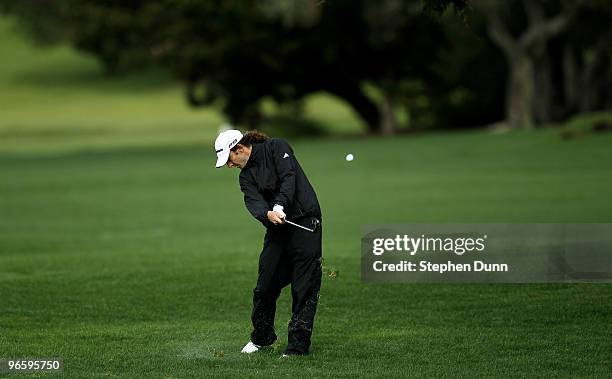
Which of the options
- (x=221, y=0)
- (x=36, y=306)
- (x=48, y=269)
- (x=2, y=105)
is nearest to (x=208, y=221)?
(x=48, y=269)

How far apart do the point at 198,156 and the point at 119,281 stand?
33869mm

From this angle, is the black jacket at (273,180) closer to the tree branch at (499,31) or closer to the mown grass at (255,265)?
the mown grass at (255,265)

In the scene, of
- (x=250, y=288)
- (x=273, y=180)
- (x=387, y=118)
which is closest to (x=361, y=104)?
(x=387, y=118)

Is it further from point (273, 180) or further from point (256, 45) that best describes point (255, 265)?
point (256, 45)

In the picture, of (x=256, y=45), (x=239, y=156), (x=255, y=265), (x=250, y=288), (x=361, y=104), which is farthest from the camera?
(x=361, y=104)

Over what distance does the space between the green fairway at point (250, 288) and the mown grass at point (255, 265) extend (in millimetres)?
45

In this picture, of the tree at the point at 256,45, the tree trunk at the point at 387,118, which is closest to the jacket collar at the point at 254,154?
the tree at the point at 256,45

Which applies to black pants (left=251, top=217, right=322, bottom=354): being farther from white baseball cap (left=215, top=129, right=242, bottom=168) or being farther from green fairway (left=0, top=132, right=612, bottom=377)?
white baseball cap (left=215, top=129, right=242, bottom=168)

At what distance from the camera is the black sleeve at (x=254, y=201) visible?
37.0 ft

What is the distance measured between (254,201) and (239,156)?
0.41 metres

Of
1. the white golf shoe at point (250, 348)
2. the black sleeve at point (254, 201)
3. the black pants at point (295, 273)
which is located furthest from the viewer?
the white golf shoe at point (250, 348)

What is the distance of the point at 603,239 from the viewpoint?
13469 millimetres

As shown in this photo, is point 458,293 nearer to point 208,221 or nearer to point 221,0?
point 208,221

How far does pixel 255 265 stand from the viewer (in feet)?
63.3
